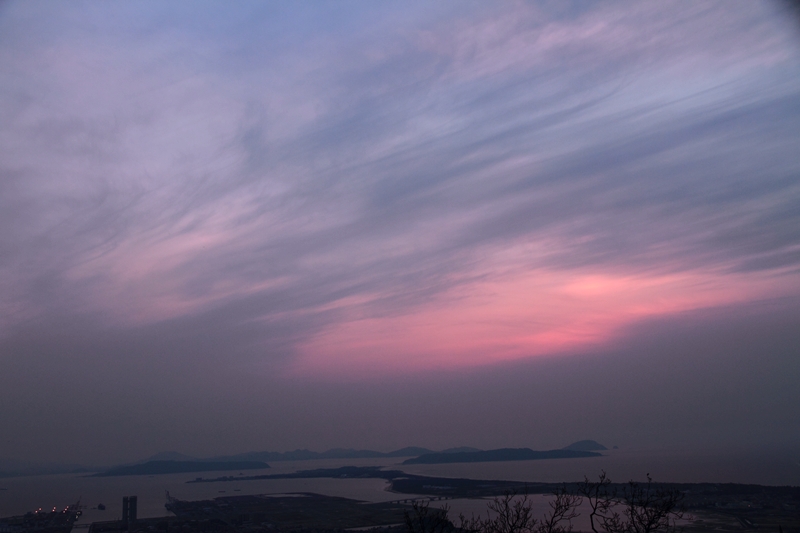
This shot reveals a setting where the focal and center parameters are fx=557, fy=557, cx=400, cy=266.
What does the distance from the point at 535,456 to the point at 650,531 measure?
111m

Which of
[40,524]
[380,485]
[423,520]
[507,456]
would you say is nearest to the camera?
[423,520]

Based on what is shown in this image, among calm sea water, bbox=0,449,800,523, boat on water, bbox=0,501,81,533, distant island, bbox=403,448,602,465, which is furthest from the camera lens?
distant island, bbox=403,448,602,465

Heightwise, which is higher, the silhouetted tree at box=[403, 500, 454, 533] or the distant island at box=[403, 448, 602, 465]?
the silhouetted tree at box=[403, 500, 454, 533]

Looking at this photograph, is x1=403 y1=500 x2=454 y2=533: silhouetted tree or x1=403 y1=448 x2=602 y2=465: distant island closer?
x1=403 y1=500 x2=454 y2=533: silhouetted tree

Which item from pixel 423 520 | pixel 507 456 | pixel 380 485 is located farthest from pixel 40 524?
pixel 507 456

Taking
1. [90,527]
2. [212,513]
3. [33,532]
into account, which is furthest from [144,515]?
[33,532]

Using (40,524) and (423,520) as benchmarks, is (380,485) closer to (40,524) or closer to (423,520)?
(40,524)

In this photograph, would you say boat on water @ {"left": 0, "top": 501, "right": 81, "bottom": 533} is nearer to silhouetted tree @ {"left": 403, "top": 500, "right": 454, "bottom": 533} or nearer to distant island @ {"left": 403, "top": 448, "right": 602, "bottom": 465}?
silhouetted tree @ {"left": 403, "top": 500, "right": 454, "bottom": 533}

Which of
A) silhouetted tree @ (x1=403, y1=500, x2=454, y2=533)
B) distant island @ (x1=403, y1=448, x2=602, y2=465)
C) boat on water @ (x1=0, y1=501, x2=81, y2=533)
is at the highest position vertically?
silhouetted tree @ (x1=403, y1=500, x2=454, y2=533)

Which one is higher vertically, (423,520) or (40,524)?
(423,520)

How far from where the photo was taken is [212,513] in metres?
30.2

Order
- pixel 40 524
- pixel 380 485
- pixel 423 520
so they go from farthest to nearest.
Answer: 1. pixel 380 485
2. pixel 40 524
3. pixel 423 520

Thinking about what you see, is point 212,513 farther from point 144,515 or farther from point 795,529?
point 795,529

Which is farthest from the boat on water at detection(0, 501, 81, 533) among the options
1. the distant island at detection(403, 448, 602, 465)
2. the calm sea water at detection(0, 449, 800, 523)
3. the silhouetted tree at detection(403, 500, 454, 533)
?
the distant island at detection(403, 448, 602, 465)
